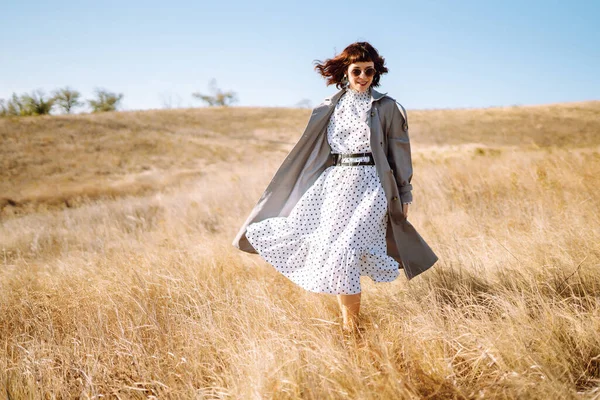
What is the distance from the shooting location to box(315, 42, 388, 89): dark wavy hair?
2.63 metres

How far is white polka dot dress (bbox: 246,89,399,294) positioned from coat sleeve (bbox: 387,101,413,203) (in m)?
0.20

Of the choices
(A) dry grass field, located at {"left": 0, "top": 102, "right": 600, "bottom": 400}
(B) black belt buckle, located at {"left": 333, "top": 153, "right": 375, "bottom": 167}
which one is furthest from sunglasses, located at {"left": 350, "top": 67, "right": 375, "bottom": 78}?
(A) dry grass field, located at {"left": 0, "top": 102, "right": 600, "bottom": 400}

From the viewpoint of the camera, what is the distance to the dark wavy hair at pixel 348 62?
263 centimetres

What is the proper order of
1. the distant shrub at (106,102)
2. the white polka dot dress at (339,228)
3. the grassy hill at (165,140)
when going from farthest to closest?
the distant shrub at (106,102) < the grassy hill at (165,140) < the white polka dot dress at (339,228)

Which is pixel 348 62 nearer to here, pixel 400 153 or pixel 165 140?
pixel 400 153

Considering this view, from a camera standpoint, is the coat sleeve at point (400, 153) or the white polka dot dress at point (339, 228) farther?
the coat sleeve at point (400, 153)

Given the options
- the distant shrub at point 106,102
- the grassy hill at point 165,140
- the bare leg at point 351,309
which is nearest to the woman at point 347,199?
the bare leg at point 351,309

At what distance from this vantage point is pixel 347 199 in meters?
2.50

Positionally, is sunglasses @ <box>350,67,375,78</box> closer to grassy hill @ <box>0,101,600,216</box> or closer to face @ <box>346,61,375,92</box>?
face @ <box>346,61,375,92</box>

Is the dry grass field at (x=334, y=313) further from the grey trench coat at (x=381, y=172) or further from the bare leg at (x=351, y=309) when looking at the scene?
the grey trench coat at (x=381, y=172)

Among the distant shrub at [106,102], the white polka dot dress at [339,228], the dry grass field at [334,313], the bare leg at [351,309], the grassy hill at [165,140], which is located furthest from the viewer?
the distant shrub at [106,102]

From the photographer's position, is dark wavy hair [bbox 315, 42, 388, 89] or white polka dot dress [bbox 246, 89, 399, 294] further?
dark wavy hair [bbox 315, 42, 388, 89]

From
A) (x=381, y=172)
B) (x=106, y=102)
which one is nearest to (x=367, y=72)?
(x=381, y=172)

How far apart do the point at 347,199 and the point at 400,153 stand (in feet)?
1.93
